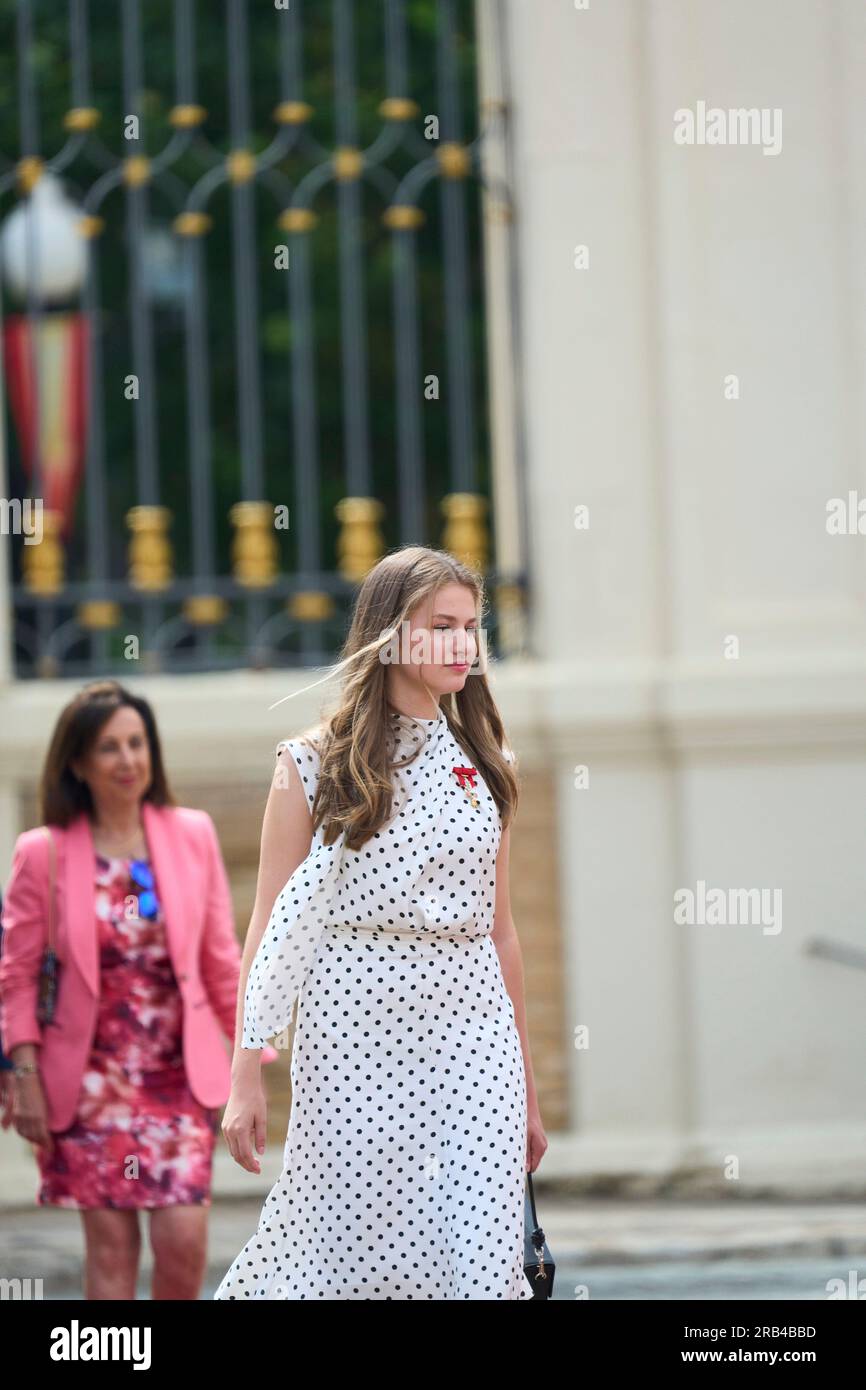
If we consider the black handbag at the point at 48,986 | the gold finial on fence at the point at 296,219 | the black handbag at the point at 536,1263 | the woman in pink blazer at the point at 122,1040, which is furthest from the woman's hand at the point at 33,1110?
the gold finial on fence at the point at 296,219

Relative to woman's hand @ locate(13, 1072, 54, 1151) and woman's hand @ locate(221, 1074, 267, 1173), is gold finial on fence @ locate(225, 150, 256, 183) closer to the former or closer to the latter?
woman's hand @ locate(13, 1072, 54, 1151)

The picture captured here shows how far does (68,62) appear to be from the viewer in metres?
10.6

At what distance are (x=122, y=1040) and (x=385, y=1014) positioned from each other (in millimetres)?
1373

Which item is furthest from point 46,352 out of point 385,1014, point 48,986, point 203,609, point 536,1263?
point 536,1263

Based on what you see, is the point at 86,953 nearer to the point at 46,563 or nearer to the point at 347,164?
the point at 46,563

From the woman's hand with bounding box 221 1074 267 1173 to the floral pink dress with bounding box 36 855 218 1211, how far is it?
122cm

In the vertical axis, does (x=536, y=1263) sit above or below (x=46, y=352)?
below

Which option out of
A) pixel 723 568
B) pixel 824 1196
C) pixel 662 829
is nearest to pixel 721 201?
pixel 723 568

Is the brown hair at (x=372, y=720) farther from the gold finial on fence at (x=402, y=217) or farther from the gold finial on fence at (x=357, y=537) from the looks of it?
the gold finial on fence at (x=402, y=217)

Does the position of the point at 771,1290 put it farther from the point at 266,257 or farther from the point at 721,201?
the point at 266,257

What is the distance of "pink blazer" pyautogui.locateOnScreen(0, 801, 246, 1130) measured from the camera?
4.93 metres

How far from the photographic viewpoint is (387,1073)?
373 centimetres

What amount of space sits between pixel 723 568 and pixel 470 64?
462 centimetres

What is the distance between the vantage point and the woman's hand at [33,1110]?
4.91 meters
